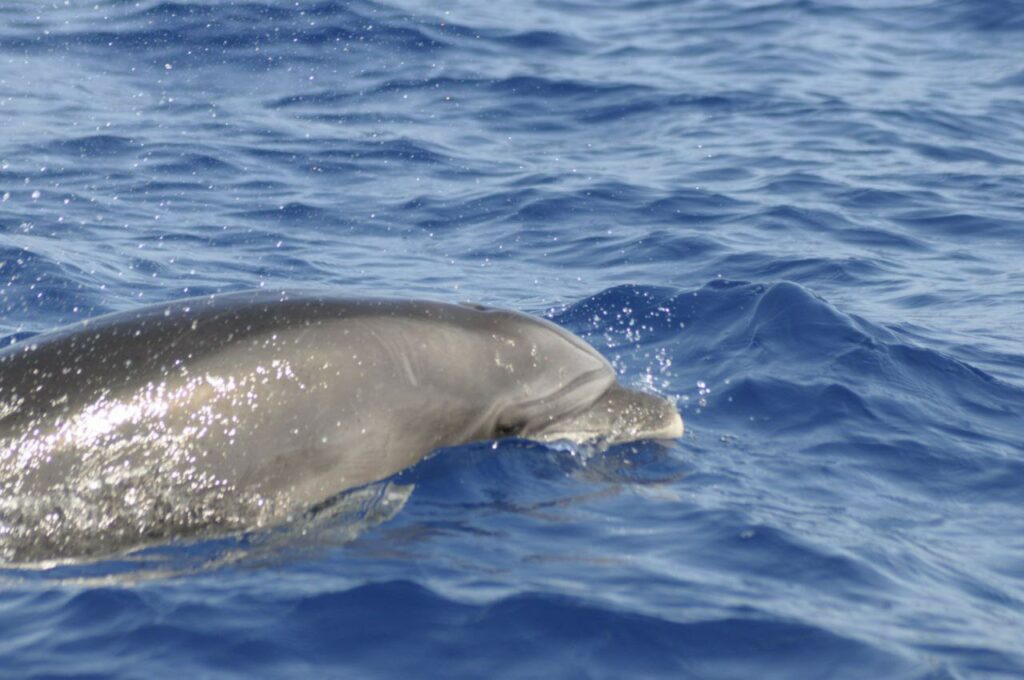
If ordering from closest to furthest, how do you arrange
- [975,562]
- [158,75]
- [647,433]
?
[975,562] → [647,433] → [158,75]

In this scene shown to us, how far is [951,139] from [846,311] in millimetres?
7263

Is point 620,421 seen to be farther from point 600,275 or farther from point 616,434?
point 600,275


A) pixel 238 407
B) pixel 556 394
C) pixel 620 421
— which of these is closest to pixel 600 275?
pixel 620 421

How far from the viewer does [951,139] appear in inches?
771

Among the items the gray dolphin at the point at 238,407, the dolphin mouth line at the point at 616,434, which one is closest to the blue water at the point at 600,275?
the dolphin mouth line at the point at 616,434

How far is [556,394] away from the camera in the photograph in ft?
29.8

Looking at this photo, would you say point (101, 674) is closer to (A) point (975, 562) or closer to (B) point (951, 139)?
(A) point (975, 562)

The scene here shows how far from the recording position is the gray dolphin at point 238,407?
7.66 meters

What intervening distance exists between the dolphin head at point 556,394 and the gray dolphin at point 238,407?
0.01 meters

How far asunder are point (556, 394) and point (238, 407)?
193 centimetres

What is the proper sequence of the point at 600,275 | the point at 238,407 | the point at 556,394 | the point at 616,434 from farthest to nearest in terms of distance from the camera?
the point at 600,275, the point at 616,434, the point at 556,394, the point at 238,407

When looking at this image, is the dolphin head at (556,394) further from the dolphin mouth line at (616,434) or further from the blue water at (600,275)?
the blue water at (600,275)

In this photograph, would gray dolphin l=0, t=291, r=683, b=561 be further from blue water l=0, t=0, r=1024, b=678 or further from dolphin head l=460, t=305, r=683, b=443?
blue water l=0, t=0, r=1024, b=678

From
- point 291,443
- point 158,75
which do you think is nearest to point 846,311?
point 291,443
